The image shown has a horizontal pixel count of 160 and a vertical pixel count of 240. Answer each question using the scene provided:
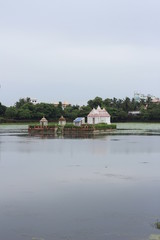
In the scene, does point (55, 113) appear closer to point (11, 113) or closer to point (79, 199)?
point (11, 113)

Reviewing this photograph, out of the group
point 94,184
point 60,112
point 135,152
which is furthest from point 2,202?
point 60,112

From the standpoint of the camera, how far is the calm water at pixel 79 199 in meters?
10.2

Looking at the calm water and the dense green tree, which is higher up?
the dense green tree

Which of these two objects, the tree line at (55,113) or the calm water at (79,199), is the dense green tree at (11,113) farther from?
the calm water at (79,199)

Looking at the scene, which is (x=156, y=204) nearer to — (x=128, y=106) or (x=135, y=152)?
(x=135, y=152)

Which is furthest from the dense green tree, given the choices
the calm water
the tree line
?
the calm water

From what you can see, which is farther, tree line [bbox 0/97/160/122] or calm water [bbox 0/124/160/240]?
tree line [bbox 0/97/160/122]

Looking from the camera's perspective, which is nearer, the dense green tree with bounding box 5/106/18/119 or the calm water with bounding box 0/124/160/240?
the calm water with bounding box 0/124/160/240

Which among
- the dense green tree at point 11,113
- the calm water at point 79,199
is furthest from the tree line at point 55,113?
the calm water at point 79,199

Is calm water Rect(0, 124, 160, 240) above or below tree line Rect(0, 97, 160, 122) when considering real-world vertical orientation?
below

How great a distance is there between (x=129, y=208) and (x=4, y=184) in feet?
19.8

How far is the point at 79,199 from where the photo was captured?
13.5 meters

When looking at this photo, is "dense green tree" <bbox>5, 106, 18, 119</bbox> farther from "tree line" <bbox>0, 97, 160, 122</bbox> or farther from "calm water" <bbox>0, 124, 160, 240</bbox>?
"calm water" <bbox>0, 124, 160, 240</bbox>

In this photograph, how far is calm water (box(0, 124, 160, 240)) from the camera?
10219 mm
